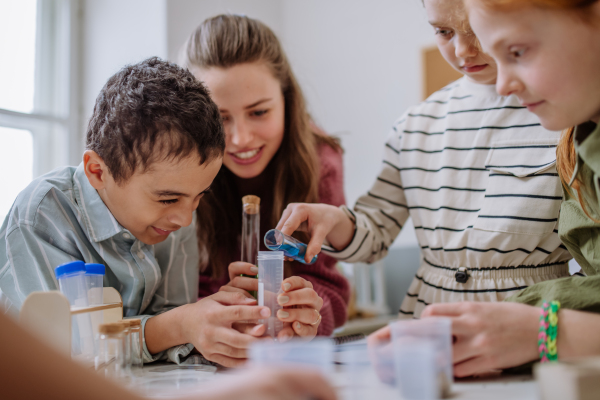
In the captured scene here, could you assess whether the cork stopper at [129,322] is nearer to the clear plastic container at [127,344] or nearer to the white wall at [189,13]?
the clear plastic container at [127,344]

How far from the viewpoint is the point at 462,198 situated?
3.73 feet

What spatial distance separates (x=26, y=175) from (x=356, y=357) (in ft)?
6.38

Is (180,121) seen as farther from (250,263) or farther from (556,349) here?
(556,349)

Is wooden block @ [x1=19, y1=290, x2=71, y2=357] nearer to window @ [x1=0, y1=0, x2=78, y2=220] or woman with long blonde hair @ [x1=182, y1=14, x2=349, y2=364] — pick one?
woman with long blonde hair @ [x1=182, y1=14, x2=349, y2=364]

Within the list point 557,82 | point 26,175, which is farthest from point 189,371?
point 26,175

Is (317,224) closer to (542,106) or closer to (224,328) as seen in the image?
(224,328)

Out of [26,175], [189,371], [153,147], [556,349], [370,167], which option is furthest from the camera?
[370,167]

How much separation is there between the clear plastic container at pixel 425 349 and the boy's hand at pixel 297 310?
304 millimetres

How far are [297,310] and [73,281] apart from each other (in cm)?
37

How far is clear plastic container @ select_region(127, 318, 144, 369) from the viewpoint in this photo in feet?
2.59

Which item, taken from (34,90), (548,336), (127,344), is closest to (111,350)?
(127,344)

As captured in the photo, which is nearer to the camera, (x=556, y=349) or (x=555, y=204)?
(x=556, y=349)

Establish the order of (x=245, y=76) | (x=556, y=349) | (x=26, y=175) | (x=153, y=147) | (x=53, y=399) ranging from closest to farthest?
1. (x=53, y=399)
2. (x=556, y=349)
3. (x=153, y=147)
4. (x=245, y=76)
5. (x=26, y=175)

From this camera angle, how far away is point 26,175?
214cm
